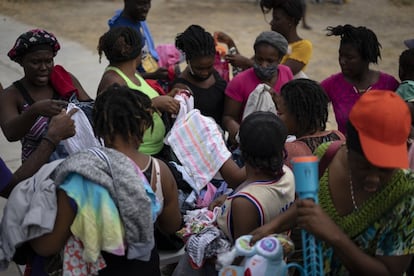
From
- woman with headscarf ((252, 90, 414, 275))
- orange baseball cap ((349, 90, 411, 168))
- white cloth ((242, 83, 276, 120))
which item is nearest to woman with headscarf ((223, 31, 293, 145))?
white cloth ((242, 83, 276, 120))

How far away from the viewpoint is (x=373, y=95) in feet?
7.16

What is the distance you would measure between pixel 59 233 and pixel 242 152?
0.93 m

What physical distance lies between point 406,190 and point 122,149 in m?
1.30

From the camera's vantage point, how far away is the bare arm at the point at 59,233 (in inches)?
96.0

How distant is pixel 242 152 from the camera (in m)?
2.80

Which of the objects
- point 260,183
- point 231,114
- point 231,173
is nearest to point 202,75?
point 231,114

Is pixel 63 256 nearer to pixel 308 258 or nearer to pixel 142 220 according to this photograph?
pixel 142 220

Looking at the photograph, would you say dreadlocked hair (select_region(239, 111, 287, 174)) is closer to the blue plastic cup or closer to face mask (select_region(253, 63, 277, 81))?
the blue plastic cup

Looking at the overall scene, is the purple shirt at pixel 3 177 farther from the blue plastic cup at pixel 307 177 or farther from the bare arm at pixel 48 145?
the blue plastic cup at pixel 307 177

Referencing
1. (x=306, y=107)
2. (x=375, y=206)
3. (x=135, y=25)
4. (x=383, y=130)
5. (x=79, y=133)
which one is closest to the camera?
(x=383, y=130)

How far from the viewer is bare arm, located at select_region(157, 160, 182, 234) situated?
111 inches

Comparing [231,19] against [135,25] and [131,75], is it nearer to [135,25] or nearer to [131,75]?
[135,25]

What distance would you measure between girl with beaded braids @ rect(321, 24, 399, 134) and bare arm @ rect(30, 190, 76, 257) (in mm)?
2404

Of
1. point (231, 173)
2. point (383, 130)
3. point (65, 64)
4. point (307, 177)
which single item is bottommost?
point (65, 64)
